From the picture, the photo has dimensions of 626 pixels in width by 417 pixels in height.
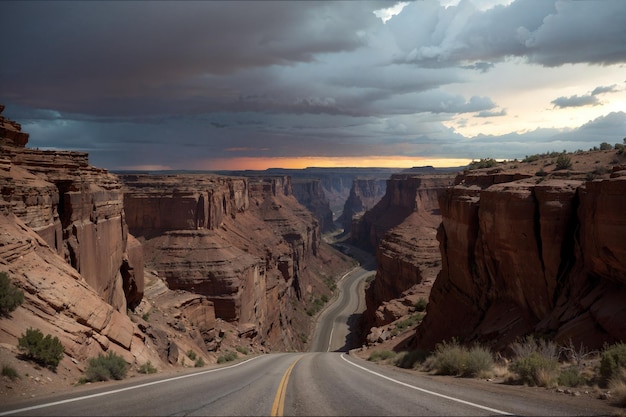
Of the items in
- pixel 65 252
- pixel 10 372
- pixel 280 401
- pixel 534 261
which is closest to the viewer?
pixel 10 372

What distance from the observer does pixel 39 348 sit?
31.3 ft

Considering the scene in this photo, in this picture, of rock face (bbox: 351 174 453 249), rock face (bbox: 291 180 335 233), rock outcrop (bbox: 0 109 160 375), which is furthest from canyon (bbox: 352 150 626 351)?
rock face (bbox: 291 180 335 233)

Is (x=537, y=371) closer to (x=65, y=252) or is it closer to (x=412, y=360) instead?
(x=412, y=360)

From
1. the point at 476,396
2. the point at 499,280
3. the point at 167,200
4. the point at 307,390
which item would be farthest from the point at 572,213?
the point at 167,200

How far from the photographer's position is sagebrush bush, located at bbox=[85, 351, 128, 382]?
10.7 meters

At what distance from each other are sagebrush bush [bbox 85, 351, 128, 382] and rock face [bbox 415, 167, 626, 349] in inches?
561

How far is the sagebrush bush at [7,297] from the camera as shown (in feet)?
33.1

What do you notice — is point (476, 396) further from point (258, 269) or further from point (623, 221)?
point (258, 269)

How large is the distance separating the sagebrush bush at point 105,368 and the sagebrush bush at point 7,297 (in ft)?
8.08

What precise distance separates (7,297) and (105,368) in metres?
3.09

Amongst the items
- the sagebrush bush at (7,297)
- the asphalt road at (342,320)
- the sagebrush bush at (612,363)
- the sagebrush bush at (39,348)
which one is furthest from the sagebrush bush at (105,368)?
the asphalt road at (342,320)

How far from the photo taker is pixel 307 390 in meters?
10.5

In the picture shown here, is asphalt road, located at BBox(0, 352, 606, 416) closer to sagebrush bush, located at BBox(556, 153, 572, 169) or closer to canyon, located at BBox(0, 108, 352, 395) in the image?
canyon, located at BBox(0, 108, 352, 395)

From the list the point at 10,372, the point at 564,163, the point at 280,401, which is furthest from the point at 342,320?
the point at 10,372
